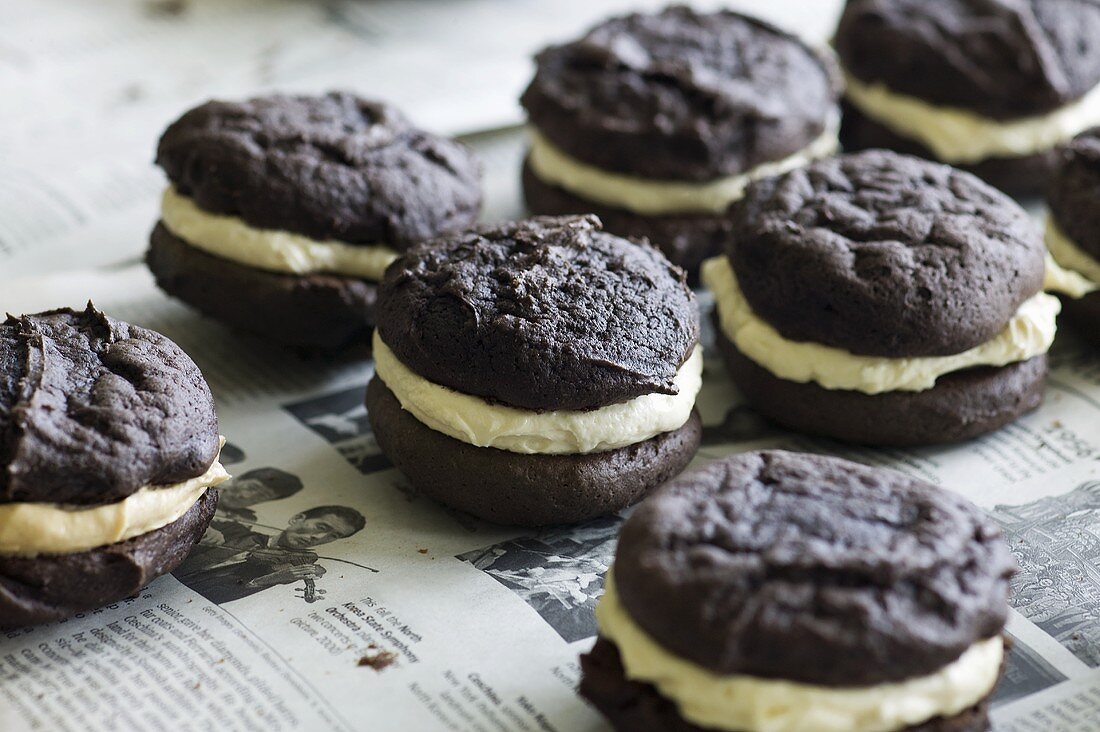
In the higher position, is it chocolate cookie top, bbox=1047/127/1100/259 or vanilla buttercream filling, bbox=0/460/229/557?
chocolate cookie top, bbox=1047/127/1100/259

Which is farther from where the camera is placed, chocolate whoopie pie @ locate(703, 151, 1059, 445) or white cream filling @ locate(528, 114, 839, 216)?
white cream filling @ locate(528, 114, 839, 216)

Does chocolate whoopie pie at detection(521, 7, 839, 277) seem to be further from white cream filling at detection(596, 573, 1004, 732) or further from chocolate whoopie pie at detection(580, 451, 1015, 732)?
white cream filling at detection(596, 573, 1004, 732)

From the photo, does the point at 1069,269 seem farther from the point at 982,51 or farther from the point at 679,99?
the point at 679,99

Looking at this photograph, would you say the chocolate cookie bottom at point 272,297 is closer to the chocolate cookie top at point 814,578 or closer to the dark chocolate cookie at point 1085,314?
the chocolate cookie top at point 814,578

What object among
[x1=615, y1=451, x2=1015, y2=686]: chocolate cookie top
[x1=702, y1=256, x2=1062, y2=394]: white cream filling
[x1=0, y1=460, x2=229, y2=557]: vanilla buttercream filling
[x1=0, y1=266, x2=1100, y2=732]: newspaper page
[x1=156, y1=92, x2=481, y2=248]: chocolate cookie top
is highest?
[x1=156, y1=92, x2=481, y2=248]: chocolate cookie top

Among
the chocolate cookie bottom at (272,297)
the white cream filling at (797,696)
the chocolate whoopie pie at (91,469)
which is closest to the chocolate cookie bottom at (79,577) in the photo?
the chocolate whoopie pie at (91,469)

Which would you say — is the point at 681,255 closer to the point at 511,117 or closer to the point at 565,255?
the point at 565,255

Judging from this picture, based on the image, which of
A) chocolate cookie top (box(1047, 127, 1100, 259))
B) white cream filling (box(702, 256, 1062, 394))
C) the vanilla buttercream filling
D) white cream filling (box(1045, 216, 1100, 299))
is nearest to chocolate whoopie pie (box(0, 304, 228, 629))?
the vanilla buttercream filling

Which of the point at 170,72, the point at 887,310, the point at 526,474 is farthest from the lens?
the point at 170,72

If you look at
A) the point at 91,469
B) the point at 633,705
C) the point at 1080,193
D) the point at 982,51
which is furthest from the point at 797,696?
the point at 982,51
